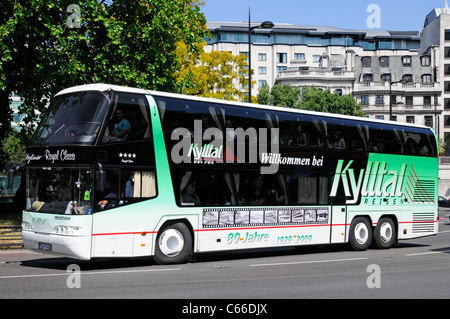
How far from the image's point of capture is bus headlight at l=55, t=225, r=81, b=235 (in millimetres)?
12484

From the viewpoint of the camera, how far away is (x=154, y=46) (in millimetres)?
24312

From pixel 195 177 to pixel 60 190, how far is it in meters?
3.25

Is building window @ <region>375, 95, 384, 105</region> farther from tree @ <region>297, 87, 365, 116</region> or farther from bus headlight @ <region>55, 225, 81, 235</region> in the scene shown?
bus headlight @ <region>55, 225, 81, 235</region>

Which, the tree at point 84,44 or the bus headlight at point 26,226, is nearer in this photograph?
the bus headlight at point 26,226

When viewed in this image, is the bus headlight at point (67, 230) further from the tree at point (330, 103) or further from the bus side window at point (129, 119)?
the tree at point (330, 103)

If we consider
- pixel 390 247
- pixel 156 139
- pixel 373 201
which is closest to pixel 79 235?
pixel 156 139

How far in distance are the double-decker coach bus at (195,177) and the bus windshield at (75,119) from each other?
3cm

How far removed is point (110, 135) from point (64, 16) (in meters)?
10.6

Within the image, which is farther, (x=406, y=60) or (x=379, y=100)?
(x=406, y=60)

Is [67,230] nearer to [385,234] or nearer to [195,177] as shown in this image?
[195,177]

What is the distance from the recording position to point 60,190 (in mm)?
12875

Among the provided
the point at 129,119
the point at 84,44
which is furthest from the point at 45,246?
the point at 84,44

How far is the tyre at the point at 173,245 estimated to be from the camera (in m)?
14.0

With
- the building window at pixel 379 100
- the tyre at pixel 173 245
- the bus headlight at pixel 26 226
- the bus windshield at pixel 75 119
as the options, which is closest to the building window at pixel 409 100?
the building window at pixel 379 100
